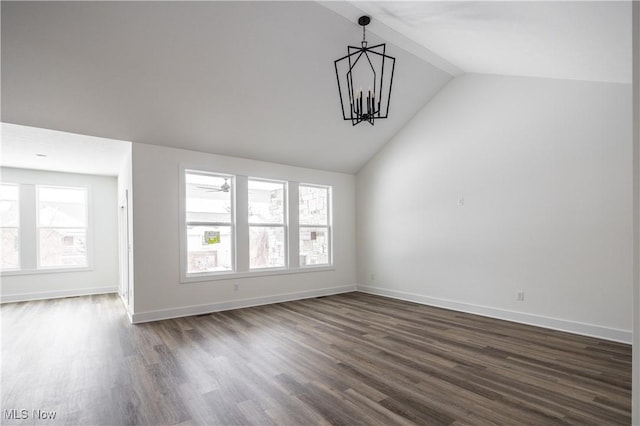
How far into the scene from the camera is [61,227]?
6.73m

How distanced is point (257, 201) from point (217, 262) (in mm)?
1260

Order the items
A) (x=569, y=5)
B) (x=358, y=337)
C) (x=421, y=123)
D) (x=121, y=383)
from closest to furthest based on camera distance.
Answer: (x=569, y=5) → (x=121, y=383) → (x=358, y=337) → (x=421, y=123)

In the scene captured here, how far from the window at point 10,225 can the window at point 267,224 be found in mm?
4460

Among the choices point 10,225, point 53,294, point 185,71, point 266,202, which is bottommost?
point 53,294

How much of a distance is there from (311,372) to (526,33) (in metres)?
3.66

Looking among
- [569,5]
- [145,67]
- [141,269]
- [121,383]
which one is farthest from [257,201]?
[569,5]

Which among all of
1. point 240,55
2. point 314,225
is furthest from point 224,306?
point 240,55

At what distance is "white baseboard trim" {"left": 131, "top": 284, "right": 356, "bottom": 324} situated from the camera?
4.68m

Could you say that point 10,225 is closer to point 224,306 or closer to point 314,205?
point 224,306

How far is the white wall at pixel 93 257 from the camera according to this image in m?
6.29

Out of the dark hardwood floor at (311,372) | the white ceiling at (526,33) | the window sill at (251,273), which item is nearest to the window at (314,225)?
the window sill at (251,273)

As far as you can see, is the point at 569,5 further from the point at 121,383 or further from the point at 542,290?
the point at 121,383

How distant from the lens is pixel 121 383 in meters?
2.77

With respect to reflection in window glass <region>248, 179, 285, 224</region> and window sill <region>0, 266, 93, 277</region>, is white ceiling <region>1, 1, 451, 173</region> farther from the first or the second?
window sill <region>0, 266, 93, 277</region>
